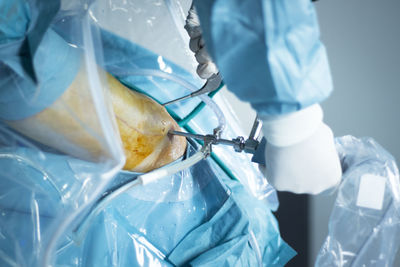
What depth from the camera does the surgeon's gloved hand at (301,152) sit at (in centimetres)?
43

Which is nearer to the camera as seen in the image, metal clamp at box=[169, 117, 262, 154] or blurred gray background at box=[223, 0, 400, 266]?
metal clamp at box=[169, 117, 262, 154]

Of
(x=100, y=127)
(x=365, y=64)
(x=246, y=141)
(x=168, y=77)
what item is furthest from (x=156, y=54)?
(x=365, y=64)

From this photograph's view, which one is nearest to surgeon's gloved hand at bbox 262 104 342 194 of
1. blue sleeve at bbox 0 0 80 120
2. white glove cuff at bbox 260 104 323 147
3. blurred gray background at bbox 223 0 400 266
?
white glove cuff at bbox 260 104 323 147

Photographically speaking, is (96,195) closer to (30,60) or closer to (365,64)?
(30,60)

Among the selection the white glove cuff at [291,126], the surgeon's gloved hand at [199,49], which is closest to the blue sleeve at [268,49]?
the white glove cuff at [291,126]

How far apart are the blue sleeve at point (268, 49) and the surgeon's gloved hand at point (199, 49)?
274 mm

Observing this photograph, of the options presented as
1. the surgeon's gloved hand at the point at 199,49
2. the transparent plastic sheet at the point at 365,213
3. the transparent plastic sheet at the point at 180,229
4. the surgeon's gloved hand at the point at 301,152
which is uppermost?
the surgeon's gloved hand at the point at 199,49

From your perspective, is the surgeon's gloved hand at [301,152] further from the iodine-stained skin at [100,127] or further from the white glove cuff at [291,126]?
the iodine-stained skin at [100,127]

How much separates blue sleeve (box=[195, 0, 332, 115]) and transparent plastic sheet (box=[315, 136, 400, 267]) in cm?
23

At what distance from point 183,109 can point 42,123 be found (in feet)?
1.66

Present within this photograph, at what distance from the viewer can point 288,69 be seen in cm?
36

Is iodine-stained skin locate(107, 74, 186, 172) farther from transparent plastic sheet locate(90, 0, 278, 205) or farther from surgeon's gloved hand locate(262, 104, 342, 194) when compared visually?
surgeon's gloved hand locate(262, 104, 342, 194)

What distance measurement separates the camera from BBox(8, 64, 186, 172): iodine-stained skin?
1.44ft

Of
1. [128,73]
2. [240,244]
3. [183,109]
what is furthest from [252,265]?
[128,73]
